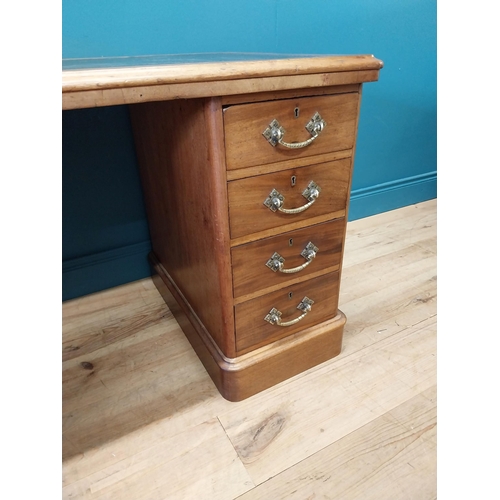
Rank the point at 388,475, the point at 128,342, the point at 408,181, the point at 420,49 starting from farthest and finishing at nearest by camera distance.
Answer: the point at 408,181 < the point at 420,49 < the point at 128,342 < the point at 388,475

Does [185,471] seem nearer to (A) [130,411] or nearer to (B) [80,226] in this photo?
(A) [130,411]

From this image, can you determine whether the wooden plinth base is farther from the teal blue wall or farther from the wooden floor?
the teal blue wall

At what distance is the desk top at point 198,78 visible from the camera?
471 mm

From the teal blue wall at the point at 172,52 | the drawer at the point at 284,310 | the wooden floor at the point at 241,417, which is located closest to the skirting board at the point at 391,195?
the teal blue wall at the point at 172,52

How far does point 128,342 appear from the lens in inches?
39.6

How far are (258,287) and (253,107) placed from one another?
34 centimetres

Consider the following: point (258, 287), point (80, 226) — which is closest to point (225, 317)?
point (258, 287)

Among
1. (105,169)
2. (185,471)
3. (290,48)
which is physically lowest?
(185,471)

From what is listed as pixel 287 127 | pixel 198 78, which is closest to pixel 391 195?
pixel 287 127

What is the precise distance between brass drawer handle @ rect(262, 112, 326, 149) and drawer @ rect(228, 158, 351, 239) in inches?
1.9

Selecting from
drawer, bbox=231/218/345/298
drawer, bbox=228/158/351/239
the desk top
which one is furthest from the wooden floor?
the desk top

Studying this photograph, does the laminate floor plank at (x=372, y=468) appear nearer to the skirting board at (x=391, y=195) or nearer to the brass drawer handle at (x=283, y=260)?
the brass drawer handle at (x=283, y=260)

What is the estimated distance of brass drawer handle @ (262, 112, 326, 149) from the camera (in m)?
0.61

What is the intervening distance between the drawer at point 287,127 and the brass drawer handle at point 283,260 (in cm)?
19
